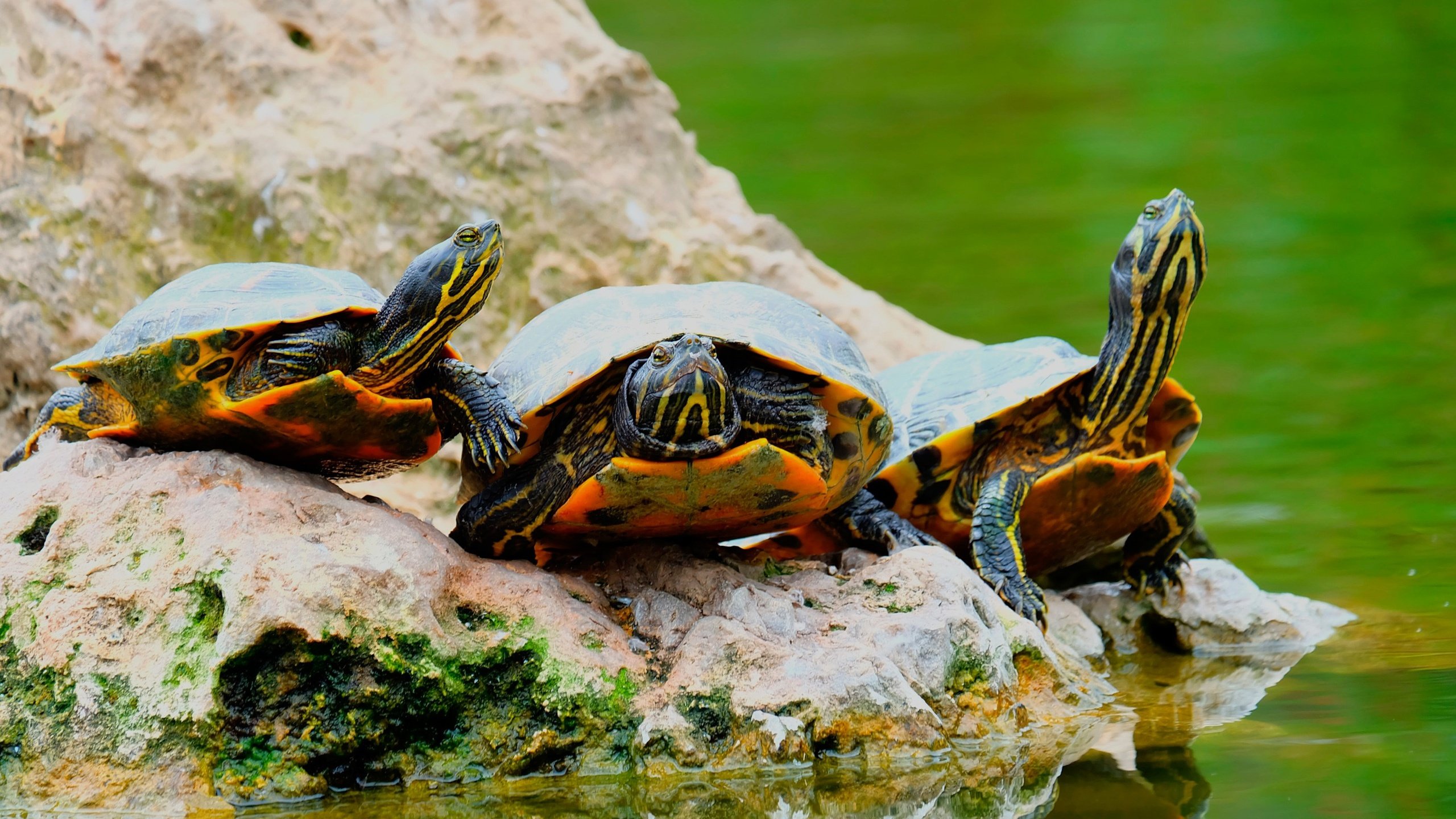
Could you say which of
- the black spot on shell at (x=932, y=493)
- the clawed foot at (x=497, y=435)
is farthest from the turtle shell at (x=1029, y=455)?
the clawed foot at (x=497, y=435)

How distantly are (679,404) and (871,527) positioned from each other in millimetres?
981

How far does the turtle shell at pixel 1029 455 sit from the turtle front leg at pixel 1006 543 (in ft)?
0.20

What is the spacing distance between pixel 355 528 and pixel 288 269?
66 cm

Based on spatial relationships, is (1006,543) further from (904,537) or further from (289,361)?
(289,361)

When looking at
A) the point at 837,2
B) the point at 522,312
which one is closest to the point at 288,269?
the point at 522,312

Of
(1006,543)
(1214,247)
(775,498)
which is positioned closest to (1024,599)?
(1006,543)

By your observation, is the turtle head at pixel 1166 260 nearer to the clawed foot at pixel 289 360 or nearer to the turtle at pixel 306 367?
the turtle at pixel 306 367

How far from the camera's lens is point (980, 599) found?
316 cm

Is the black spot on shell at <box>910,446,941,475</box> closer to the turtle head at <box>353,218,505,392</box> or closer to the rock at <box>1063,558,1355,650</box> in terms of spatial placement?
the rock at <box>1063,558,1355,650</box>

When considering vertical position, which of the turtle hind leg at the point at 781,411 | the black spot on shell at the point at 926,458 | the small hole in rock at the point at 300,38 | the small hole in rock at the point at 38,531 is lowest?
the small hole in rock at the point at 38,531

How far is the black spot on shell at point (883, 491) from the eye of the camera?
12.6 feet

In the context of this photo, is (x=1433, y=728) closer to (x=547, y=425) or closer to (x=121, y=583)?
(x=547, y=425)

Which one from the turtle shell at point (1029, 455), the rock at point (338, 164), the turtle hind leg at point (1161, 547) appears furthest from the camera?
the rock at point (338, 164)

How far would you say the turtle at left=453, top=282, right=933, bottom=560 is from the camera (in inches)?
115
